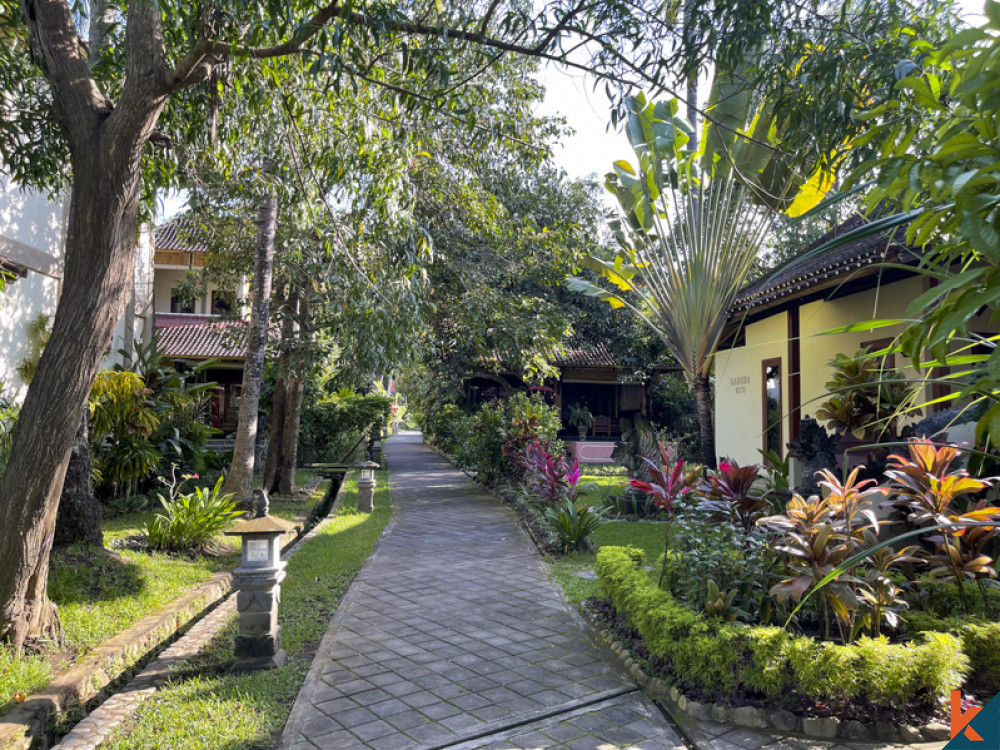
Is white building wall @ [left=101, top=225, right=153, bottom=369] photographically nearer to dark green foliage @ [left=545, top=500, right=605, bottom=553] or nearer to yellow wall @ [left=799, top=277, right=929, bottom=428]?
dark green foliage @ [left=545, top=500, right=605, bottom=553]

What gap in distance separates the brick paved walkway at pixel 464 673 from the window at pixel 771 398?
19.5ft

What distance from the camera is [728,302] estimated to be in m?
9.88

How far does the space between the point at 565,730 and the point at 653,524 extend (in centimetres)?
753

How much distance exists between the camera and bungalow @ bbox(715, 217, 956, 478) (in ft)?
28.5

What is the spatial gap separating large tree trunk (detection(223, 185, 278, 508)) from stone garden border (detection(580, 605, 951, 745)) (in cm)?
799

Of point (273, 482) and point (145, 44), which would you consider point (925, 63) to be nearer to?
point (145, 44)

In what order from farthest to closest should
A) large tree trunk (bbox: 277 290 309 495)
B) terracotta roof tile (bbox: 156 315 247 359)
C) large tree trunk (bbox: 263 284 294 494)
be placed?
terracotta roof tile (bbox: 156 315 247 359) → large tree trunk (bbox: 263 284 294 494) → large tree trunk (bbox: 277 290 309 495)

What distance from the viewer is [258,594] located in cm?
512

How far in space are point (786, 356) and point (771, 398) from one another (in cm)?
111

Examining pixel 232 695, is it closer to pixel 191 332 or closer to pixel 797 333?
Result: pixel 797 333

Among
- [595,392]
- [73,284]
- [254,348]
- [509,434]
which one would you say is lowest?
[509,434]

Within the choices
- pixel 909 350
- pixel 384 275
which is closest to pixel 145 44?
pixel 384 275

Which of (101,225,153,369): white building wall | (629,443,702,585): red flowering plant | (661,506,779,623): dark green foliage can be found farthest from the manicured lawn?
(101,225,153,369): white building wall

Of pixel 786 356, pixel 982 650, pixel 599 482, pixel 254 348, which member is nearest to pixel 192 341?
pixel 254 348
